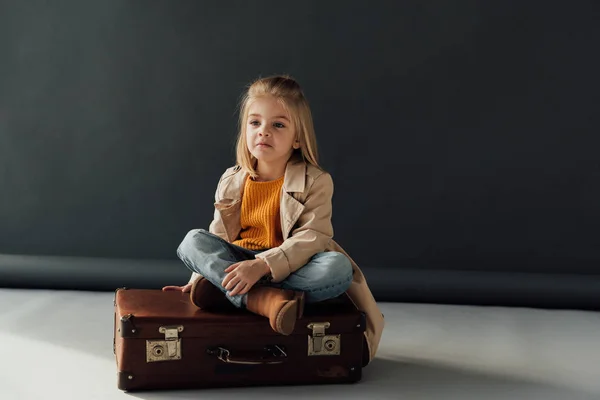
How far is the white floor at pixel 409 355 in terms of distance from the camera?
2.50 meters

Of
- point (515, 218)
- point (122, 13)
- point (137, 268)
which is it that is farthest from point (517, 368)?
point (122, 13)

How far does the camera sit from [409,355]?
116 inches

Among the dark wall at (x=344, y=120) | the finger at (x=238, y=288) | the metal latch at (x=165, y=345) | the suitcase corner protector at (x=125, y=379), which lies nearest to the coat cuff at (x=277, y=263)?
the finger at (x=238, y=288)

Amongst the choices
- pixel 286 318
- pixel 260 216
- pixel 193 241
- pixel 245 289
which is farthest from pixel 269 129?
pixel 286 318

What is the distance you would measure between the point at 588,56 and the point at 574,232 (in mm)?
796

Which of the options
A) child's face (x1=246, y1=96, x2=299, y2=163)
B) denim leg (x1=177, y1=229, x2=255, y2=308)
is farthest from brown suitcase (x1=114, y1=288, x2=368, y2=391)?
child's face (x1=246, y1=96, x2=299, y2=163)

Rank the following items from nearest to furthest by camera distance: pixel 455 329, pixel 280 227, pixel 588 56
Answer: pixel 280 227 < pixel 455 329 < pixel 588 56

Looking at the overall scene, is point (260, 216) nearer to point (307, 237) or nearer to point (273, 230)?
point (273, 230)

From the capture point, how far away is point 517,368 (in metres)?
2.80

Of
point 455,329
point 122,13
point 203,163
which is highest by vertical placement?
point 122,13

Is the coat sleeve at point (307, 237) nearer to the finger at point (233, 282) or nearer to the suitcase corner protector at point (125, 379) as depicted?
the finger at point (233, 282)

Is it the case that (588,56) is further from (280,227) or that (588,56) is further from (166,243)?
(166,243)

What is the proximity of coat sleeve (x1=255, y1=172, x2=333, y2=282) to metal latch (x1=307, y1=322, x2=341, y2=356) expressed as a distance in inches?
7.2

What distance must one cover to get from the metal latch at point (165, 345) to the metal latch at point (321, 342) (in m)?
0.39
